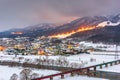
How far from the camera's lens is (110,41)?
155625mm

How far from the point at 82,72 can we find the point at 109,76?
10.7 ft

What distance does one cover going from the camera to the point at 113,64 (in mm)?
50031

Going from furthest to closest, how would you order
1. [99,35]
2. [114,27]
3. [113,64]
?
[114,27] < [99,35] < [113,64]

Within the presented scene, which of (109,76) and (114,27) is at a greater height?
(114,27)

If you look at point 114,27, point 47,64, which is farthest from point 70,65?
point 114,27

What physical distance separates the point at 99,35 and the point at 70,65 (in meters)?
123

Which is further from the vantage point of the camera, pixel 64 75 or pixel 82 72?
pixel 82 72

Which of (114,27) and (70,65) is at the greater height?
(114,27)

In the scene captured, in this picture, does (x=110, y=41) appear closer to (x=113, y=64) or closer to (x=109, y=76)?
(x=113, y=64)

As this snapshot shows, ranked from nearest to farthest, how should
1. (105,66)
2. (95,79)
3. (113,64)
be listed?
(95,79), (105,66), (113,64)

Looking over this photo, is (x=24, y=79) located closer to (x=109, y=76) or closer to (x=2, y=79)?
(x=2, y=79)

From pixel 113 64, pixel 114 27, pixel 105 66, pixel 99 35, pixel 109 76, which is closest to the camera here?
pixel 109 76

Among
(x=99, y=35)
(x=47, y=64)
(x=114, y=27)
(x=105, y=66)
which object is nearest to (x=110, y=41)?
(x=99, y=35)

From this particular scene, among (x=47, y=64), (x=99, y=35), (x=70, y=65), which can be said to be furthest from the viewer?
(x=99, y=35)
